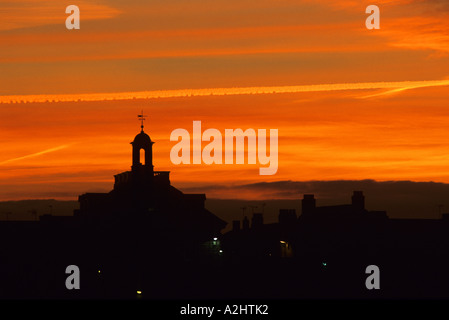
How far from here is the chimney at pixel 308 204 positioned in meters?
138

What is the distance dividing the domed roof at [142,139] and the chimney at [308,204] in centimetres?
1974

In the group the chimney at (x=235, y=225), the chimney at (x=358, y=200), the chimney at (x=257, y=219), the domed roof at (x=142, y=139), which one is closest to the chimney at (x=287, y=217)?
the chimney at (x=358, y=200)

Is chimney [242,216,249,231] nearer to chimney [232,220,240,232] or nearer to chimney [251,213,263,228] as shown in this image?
chimney [232,220,240,232]

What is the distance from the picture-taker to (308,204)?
457 feet

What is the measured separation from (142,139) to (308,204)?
20.9 meters

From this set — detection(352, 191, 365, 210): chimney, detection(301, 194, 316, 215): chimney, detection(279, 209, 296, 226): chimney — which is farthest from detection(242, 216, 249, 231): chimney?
detection(352, 191, 365, 210): chimney

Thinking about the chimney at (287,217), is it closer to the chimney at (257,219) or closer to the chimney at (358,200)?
the chimney at (358,200)

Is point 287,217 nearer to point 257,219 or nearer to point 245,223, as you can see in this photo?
point 257,219

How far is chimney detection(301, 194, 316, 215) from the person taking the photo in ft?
454

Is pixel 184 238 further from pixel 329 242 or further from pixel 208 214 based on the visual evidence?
pixel 329 242
